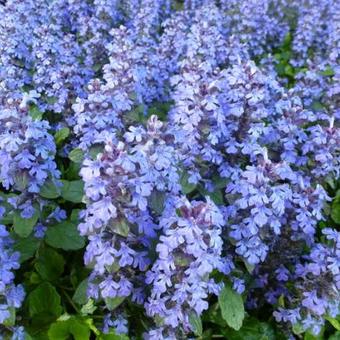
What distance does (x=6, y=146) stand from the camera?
2281 millimetres

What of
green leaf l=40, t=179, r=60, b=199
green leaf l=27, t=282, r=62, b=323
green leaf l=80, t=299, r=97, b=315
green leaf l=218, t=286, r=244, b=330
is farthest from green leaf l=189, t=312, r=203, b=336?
green leaf l=40, t=179, r=60, b=199

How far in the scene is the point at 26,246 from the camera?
2764mm

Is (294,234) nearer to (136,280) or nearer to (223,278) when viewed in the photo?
(223,278)

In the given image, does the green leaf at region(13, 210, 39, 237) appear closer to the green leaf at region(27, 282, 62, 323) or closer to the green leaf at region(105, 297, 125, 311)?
the green leaf at region(27, 282, 62, 323)

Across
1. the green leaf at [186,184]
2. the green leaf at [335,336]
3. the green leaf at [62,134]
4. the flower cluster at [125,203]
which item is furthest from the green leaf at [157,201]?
the green leaf at [335,336]

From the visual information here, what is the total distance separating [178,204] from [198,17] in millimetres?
3172

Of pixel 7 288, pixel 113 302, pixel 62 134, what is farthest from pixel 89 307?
pixel 62 134

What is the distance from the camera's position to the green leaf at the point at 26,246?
2.73 meters

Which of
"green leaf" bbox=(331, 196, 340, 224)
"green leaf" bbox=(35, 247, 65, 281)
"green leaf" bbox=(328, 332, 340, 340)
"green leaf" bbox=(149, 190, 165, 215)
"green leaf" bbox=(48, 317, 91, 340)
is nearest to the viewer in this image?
"green leaf" bbox=(149, 190, 165, 215)

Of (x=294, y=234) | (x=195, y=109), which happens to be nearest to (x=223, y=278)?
(x=294, y=234)

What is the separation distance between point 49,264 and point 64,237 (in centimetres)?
26

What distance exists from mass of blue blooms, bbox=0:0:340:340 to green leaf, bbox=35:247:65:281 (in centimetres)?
1

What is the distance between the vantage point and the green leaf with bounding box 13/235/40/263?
2730 mm

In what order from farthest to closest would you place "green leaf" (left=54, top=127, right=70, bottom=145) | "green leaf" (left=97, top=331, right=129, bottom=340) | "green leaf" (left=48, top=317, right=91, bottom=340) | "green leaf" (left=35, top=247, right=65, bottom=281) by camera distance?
"green leaf" (left=54, top=127, right=70, bottom=145), "green leaf" (left=35, top=247, right=65, bottom=281), "green leaf" (left=48, top=317, right=91, bottom=340), "green leaf" (left=97, top=331, right=129, bottom=340)
